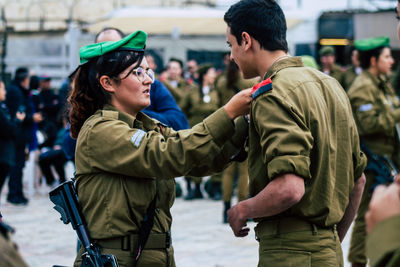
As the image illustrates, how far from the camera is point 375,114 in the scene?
6070 millimetres

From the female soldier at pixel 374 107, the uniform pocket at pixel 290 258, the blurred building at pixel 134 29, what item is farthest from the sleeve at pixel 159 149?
the blurred building at pixel 134 29

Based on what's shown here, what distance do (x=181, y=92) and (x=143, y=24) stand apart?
5718 millimetres

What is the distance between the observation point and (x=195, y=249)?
710 cm

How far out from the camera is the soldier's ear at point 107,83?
2.94 metres

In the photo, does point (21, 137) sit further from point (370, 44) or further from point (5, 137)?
point (370, 44)

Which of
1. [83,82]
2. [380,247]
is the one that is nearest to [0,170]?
[83,82]

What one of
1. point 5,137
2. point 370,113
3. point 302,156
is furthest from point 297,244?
point 5,137

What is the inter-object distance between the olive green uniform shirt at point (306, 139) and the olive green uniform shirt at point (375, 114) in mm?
3145

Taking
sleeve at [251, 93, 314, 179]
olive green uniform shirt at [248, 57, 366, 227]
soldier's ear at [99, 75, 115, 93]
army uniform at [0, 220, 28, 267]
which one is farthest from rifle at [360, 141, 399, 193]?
army uniform at [0, 220, 28, 267]

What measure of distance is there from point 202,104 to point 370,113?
4920mm

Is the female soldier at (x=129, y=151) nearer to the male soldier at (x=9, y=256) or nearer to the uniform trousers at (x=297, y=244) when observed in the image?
the uniform trousers at (x=297, y=244)

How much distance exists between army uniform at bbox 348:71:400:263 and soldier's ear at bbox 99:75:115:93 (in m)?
3.53

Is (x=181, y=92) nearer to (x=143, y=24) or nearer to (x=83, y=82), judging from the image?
(x=143, y=24)

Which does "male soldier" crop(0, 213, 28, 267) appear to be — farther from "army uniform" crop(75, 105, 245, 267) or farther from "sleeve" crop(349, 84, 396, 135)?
"sleeve" crop(349, 84, 396, 135)
